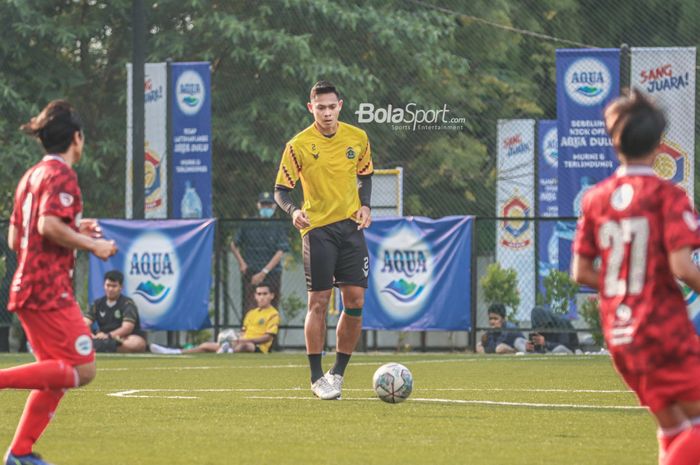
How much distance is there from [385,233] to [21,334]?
16.0 feet

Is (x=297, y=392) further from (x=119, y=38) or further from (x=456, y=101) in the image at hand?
(x=119, y=38)

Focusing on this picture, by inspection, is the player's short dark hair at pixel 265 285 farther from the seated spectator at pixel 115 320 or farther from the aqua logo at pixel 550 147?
the aqua logo at pixel 550 147

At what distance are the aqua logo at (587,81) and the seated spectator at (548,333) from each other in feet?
8.74

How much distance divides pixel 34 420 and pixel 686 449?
2772mm

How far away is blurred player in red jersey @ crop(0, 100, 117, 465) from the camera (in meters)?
6.65

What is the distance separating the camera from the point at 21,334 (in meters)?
20.2

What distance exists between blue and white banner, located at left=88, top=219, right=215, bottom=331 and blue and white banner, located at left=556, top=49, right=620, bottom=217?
14.4 feet

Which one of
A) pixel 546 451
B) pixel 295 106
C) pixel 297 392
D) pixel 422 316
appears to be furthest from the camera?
pixel 295 106

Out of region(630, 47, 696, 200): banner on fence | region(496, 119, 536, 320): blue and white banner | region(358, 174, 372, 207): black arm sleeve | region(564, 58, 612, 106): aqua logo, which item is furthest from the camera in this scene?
region(496, 119, 536, 320): blue and white banner

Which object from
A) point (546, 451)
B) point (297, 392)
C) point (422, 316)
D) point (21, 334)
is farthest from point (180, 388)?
point (21, 334)

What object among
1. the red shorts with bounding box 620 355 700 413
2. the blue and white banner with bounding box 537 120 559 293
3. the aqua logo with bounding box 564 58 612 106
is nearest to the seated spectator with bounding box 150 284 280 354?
the blue and white banner with bounding box 537 120 559 293

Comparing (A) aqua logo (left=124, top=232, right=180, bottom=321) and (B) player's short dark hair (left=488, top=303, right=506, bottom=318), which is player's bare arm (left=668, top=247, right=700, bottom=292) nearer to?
(B) player's short dark hair (left=488, top=303, right=506, bottom=318)

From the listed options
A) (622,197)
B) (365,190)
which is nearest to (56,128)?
(622,197)

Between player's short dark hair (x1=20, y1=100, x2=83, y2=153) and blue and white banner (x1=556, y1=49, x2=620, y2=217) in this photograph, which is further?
blue and white banner (x1=556, y1=49, x2=620, y2=217)
